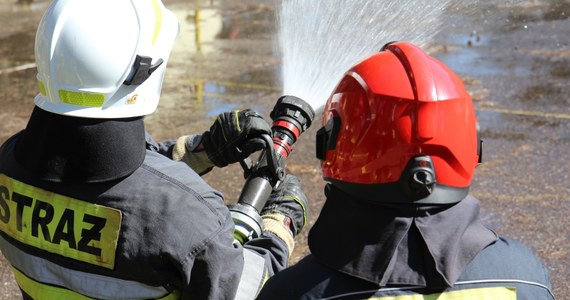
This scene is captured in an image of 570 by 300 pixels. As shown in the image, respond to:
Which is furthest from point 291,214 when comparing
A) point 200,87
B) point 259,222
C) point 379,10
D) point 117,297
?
point 200,87

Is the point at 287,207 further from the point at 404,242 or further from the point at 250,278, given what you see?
the point at 404,242

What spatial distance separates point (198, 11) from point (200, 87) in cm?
445

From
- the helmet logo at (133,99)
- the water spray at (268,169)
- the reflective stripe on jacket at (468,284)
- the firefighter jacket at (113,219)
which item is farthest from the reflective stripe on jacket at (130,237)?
the reflective stripe on jacket at (468,284)

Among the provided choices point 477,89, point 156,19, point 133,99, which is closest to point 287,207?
point 133,99

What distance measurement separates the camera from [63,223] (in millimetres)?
2371

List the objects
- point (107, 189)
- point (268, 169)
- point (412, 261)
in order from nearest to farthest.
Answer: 1. point (412, 261)
2. point (107, 189)
3. point (268, 169)

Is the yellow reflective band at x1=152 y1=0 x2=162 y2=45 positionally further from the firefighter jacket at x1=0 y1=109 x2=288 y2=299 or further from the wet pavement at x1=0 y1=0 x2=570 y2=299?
the wet pavement at x1=0 y1=0 x2=570 y2=299

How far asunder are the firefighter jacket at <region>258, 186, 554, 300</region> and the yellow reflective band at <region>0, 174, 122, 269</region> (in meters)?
0.60

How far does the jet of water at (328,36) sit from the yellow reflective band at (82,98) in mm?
1561

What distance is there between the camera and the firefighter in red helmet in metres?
1.88

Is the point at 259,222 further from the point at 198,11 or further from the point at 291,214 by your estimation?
the point at 198,11

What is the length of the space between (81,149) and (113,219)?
223 millimetres

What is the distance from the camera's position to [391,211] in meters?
1.95

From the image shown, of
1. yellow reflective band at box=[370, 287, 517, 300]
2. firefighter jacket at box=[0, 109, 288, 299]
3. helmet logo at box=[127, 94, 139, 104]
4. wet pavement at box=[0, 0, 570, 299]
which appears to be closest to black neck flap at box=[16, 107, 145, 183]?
firefighter jacket at box=[0, 109, 288, 299]
